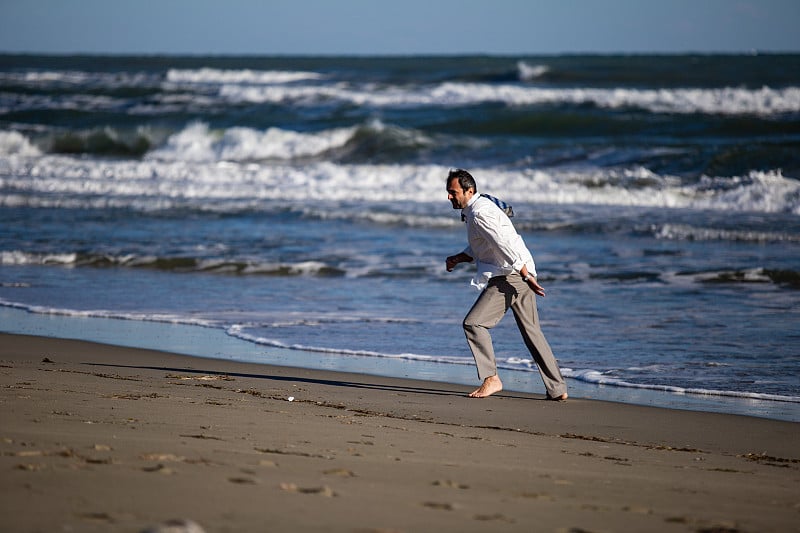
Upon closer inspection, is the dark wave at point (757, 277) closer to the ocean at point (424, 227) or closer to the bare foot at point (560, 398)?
the ocean at point (424, 227)

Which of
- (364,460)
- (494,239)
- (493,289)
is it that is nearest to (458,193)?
(494,239)

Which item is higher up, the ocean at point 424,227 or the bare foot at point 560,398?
the ocean at point 424,227

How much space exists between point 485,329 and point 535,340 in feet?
1.12

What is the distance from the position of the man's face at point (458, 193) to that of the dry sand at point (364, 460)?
1.31 meters

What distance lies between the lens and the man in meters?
6.73

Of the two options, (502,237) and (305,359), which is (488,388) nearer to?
(502,237)

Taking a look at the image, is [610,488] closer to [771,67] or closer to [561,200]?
[561,200]

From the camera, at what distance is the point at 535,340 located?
22.7 ft

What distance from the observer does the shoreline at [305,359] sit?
22.9 ft

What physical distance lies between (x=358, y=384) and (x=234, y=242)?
28.5 feet

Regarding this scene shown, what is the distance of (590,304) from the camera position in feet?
35.9

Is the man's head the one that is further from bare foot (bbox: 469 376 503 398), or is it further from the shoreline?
the shoreline

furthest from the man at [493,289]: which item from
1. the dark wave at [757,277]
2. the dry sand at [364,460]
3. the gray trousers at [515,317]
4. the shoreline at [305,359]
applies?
the dark wave at [757,277]

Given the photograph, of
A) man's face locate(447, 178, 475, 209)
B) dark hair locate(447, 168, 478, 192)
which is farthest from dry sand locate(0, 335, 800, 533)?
dark hair locate(447, 168, 478, 192)
